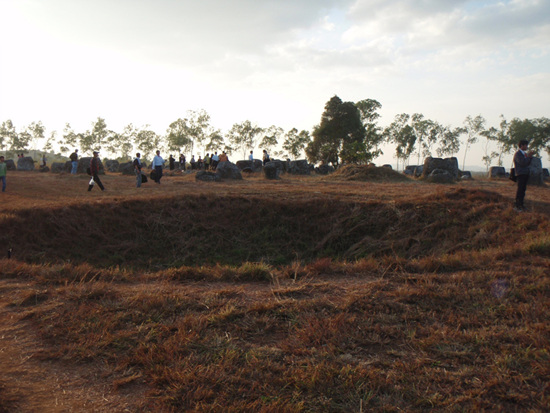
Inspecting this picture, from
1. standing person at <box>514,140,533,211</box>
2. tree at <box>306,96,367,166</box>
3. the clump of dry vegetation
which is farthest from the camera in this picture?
tree at <box>306,96,367,166</box>

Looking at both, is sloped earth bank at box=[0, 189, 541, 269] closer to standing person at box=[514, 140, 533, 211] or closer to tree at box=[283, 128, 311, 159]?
standing person at box=[514, 140, 533, 211]

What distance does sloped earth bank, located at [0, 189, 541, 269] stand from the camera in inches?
377

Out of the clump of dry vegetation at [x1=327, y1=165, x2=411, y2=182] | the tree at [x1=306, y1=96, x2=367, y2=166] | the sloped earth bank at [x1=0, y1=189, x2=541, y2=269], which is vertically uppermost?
the tree at [x1=306, y1=96, x2=367, y2=166]

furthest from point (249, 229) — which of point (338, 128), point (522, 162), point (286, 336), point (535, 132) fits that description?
point (535, 132)

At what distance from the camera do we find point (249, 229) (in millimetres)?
11531

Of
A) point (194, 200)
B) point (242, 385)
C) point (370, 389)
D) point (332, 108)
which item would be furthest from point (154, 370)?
point (332, 108)

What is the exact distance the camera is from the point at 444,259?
6027 millimetres

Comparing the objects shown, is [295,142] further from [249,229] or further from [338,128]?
[249,229]

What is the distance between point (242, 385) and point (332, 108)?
39907mm

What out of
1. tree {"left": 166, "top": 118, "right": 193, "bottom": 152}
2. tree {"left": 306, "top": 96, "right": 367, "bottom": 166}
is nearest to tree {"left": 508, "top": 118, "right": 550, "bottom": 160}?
tree {"left": 306, "top": 96, "right": 367, "bottom": 166}

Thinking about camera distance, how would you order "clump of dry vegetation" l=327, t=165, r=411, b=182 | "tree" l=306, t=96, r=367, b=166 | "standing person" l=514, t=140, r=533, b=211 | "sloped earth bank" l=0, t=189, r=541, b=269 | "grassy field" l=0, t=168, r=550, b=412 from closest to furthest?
"grassy field" l=0, t=168, r=550, b=412 → "standing person" l=514, t=140, r=533, b=211 → "sloped earth bank" l=0, t=189, r=541, b=269 → "clump of dry vegetation" l=327, t=165, r=411, b=182 → "tree" l=306, t=96, r=367, b=166

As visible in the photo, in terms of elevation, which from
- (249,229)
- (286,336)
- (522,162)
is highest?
(522,162)

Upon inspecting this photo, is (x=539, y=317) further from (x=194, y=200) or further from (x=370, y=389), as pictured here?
(x=194, y=200)

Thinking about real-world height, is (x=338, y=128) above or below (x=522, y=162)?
above
